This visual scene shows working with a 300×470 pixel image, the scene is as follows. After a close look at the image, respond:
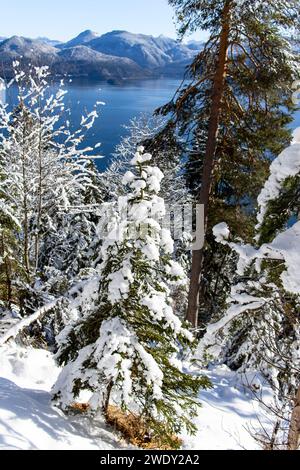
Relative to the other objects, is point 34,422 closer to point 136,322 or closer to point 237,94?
point 136,322

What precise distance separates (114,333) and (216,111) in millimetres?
6207

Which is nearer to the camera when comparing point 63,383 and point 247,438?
point 63,383

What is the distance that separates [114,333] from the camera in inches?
220

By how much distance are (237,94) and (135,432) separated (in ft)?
25.7

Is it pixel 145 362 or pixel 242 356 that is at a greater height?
pixel 145 362

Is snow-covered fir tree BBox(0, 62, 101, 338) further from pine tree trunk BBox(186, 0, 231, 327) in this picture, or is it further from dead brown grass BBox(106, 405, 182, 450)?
dead brown grass BBox(106, 405, 182, 450)

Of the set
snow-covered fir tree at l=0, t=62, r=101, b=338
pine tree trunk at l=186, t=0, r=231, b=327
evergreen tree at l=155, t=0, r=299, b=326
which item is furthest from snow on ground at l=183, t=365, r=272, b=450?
snow-covered fir tree at l=0, t=62, r=101, b=338

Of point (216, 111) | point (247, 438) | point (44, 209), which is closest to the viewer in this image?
point (247, 438)

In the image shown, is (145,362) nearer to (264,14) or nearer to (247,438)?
(247,438)

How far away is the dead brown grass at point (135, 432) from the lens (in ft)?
21.0

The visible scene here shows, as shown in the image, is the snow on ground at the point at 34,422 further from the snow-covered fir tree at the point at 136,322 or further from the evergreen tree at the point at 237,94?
the evergreen tree at the point at 237,94

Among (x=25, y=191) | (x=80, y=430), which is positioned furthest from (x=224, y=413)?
(x=25, y=191)

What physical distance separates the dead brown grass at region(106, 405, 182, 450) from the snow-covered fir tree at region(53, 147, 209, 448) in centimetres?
59

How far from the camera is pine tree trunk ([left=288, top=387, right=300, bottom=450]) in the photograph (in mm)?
4703
